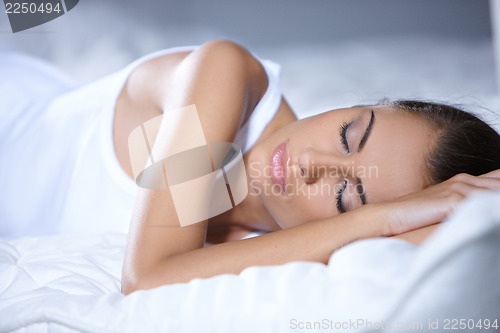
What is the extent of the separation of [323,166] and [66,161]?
2.55ft

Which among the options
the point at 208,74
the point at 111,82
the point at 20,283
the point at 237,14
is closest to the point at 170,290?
the point at 20,283

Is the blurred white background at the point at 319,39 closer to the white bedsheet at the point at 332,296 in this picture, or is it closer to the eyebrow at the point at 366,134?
the eyebrow at the point at 366,134

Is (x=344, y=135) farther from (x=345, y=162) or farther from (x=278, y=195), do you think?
(x=278, y=195)

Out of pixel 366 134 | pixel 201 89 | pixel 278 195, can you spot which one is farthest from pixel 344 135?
pixel 201 89

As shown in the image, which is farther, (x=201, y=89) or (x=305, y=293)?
(x=201, y=89)

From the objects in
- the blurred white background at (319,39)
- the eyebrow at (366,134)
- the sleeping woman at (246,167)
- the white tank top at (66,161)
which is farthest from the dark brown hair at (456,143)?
the blurred white background at (319,39)

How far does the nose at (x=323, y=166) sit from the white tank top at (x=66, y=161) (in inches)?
12.2

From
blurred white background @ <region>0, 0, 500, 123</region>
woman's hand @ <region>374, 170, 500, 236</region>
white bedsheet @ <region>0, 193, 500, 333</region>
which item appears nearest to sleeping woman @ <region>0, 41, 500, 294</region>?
woman's hand @ <region>374, 170, 500, 236</region>

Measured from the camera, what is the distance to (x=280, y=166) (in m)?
0.90

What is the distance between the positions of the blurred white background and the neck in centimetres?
98

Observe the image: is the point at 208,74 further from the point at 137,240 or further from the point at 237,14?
the point at 237,14

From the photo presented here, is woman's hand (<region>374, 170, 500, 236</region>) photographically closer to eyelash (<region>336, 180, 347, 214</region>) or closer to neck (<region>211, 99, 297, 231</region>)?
eyelash (<region>336, 180, 347, 214</region>)

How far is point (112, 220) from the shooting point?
1.17 meters

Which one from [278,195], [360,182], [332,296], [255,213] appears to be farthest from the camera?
[255,213]
